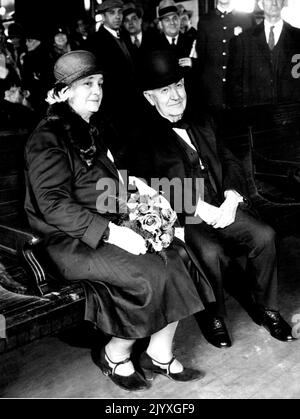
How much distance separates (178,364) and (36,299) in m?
0.90

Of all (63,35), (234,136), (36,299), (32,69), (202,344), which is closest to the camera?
(36,299)

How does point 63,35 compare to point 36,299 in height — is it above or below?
above

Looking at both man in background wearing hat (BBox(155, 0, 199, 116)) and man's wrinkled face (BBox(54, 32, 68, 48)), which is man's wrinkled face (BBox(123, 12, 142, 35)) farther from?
man's wrinkled face (BBox(54, 32, 68, 48))

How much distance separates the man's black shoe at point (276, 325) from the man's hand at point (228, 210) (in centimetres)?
65

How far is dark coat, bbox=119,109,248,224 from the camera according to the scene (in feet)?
11.7

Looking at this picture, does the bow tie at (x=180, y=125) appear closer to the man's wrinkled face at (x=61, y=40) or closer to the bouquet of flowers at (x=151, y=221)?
the bouquet of flowers at (x=151, y=221)

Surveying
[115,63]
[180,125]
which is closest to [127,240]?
[180,125]

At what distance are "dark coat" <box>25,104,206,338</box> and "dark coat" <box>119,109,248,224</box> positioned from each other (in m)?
0.61

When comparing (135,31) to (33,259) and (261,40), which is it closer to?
(261,40)

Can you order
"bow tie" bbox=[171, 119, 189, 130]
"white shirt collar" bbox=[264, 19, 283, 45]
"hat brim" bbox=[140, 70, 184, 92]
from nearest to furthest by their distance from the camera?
"hat brim" bbox=[140, 70, 184, 92] → "bow tie" bbox=[171, 119, 189, 130] → "white shirt collar" bbox=[264, 19, 283, 45]

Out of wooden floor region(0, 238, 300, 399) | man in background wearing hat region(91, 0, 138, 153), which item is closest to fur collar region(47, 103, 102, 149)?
wooden floor region(0, 238, 300, 399)

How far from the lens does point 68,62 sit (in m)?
3.03

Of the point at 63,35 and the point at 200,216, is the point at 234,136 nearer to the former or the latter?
the point at 200,216

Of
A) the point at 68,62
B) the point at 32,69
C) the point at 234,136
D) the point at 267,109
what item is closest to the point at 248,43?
the point at 267,109
